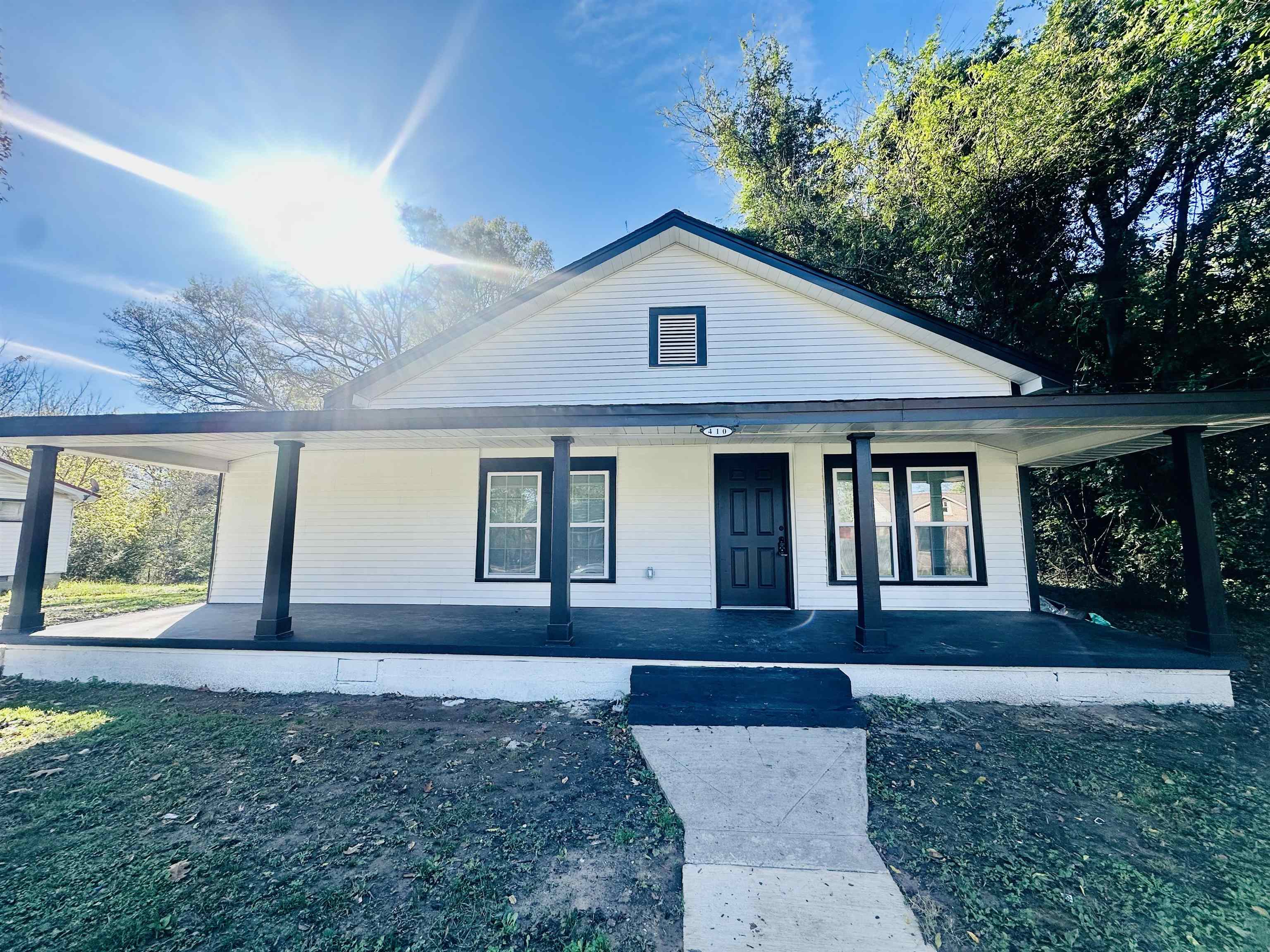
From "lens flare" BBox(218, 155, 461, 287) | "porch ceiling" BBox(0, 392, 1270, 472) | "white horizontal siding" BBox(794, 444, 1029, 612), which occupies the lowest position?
"white horizontal siding" BBox(794, 444, 1029, 612)

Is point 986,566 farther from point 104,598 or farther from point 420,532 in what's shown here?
point 104,598

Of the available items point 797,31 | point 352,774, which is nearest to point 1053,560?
point 352,774

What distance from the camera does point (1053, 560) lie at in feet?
33.4

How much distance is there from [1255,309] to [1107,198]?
2.74 metres

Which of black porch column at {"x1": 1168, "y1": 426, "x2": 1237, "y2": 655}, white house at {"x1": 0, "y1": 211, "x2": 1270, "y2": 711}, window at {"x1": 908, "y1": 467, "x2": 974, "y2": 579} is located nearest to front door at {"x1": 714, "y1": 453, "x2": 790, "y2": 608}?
white house at {"x1": 0, "y1": 211, "x2": 1270, "y2": 711}

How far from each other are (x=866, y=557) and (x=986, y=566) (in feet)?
9.84

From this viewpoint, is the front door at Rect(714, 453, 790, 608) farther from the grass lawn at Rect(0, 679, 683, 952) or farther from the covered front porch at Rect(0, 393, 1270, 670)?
the grass lawn at Rect(0, 679, 683, 952)

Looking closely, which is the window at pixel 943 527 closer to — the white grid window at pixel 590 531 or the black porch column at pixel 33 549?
the white grid window at pixel 590 531

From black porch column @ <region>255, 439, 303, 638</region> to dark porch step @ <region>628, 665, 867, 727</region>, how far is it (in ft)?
12.5

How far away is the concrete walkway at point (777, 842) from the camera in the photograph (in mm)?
2230

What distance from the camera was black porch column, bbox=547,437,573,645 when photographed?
5066 millimetres

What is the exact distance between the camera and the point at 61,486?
12914 mm

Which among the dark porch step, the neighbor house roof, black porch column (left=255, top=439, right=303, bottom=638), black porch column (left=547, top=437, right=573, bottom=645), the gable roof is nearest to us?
the dark porch step

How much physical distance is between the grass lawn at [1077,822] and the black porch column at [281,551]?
573 cm
